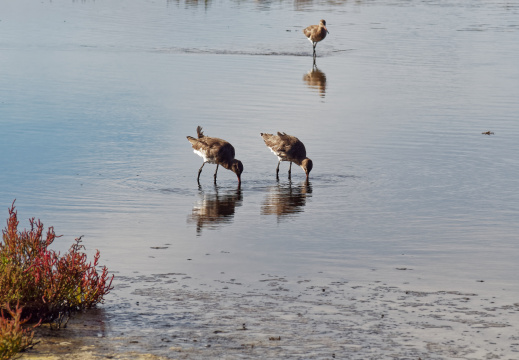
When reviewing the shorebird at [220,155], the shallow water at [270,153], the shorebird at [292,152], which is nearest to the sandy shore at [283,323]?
the shallow water at [270,153]

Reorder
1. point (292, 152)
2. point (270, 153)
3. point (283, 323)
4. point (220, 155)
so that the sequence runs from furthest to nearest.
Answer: point (270, 153) < point (292, 152) < point (220, 155) < point (283, 323)

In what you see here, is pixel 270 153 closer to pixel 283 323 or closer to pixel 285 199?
pixel 285 199

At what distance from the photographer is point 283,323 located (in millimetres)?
9133

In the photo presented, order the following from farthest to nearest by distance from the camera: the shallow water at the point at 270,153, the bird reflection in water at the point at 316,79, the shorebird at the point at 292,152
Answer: the bird reflection in water at the point at 316,79 → the shorebird at the point at 292,152 → the shallow water at the point at 270,153

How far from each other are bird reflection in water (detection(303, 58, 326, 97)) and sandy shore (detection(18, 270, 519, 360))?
56.3 ft

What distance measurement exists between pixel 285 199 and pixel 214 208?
1389 mm

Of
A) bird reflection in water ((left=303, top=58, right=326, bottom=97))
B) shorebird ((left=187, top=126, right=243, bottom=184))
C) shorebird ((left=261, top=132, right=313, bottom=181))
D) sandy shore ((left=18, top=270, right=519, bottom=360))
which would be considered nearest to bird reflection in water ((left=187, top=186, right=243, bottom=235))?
shorebird ((left=187, top=126, right=243, bottom=184))

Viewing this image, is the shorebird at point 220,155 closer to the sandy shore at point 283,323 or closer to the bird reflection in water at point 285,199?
the bird reflection in water at point 285,199

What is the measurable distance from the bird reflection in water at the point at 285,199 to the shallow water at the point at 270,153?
0.16 feet

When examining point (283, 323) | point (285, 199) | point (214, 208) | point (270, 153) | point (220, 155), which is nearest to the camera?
point (283, 323)

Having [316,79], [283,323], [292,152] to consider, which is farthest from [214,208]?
[316,79]

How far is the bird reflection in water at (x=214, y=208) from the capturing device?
1384 cm

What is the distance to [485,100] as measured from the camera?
26156 mm

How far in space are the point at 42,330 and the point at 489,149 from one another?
511 inches
